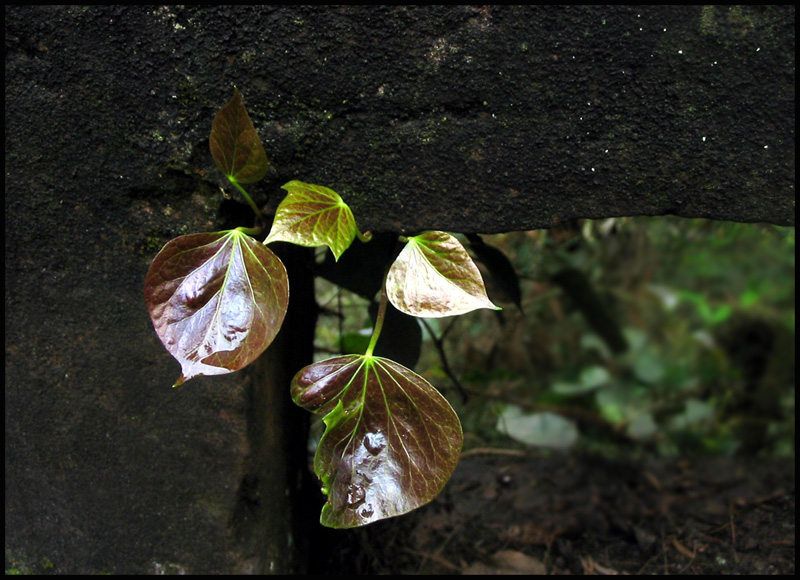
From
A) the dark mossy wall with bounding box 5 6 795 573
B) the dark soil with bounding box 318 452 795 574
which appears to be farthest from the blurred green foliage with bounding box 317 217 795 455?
the dark mossy wall with bounding box 5 6 795 573

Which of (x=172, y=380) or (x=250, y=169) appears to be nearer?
(x=250, y=169)

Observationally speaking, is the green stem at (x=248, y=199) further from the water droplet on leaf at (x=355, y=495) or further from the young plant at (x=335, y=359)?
the water droplet on leaf at (x=355, y=495)

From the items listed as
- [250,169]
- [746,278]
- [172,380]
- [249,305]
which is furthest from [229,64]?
[746,278]

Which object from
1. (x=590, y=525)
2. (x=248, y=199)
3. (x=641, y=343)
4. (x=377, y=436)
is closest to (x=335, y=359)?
(x=377, y=436)

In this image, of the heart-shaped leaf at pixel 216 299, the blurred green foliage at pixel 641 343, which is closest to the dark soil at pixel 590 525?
the blurred green foliage at pixel 641 343

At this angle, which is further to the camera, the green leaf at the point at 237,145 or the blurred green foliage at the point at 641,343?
the blurred green foliage at the point at 641,343

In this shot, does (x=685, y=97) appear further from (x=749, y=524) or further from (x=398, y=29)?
(x=749, y=524)

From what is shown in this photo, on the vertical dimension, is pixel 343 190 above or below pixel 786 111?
below
